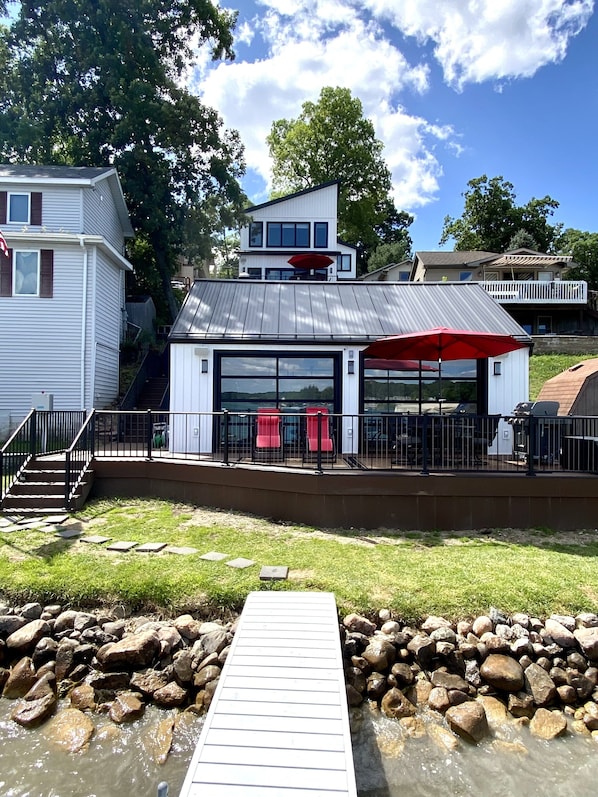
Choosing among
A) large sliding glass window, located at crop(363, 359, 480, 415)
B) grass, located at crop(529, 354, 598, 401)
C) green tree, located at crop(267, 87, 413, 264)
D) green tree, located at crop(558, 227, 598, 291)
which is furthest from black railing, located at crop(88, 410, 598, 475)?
green tree, located at crop(267, 87, 413, 264)

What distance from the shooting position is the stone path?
17.6 ft

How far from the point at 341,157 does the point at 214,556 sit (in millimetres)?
35802

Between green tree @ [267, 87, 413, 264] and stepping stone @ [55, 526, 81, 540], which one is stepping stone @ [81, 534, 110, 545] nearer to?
stepping stone @ [55, 526, 81, 540]

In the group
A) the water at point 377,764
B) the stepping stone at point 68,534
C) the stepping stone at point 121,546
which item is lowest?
the water at point 377,764

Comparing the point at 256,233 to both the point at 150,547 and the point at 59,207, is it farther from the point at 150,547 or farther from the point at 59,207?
the point at 150,547

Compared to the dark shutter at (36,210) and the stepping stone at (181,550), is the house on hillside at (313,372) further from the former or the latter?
the dark shutter at (36,210)

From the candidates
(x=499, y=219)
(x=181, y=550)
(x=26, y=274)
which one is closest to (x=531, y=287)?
(x=499, y=219)

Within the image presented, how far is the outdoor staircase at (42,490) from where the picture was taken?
7.39m

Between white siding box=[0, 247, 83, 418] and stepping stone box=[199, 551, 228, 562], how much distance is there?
431 inches

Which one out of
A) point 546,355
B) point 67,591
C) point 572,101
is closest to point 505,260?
point 546,355

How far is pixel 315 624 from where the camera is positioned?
14.0 feet

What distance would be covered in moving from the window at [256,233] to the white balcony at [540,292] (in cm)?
1160

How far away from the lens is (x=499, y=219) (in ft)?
144

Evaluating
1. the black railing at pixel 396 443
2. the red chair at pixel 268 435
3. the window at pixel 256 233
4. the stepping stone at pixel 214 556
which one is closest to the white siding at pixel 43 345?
the black railing at pixel 396 443
